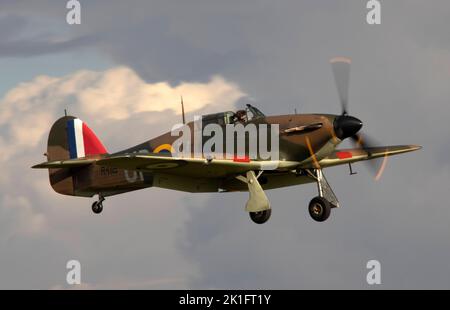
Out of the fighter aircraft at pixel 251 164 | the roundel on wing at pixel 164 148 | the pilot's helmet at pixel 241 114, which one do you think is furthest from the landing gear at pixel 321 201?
the roundel on wing at pixel 164 148

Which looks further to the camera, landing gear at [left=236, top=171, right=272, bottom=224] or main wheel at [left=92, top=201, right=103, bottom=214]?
main wheel at [left=92, top=201, right=103, bottom=214]

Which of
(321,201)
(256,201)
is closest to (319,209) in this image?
(321,201)

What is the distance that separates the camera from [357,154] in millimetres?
27141

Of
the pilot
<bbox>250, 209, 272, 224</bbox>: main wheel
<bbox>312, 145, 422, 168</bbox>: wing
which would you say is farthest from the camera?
<bbox>312, 145, 422, 168</bbox>: wing

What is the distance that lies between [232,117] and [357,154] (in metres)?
4.33

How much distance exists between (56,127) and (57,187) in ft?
7.36

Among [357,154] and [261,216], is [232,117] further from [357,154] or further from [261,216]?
[357,154]

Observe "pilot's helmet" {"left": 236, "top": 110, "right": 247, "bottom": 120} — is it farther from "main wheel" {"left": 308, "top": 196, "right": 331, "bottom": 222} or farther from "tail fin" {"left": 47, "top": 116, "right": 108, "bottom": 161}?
"tail fin" {"left": 47, "top": 116, "right": 108, "bottom": 161}

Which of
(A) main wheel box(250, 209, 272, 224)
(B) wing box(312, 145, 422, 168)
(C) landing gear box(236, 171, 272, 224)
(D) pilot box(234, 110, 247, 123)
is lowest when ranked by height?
(A) main wheel box(250, 209, 272, 224)

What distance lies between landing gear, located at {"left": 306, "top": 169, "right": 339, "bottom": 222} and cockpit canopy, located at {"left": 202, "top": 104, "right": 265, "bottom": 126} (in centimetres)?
219

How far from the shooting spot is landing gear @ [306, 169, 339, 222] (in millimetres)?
24516

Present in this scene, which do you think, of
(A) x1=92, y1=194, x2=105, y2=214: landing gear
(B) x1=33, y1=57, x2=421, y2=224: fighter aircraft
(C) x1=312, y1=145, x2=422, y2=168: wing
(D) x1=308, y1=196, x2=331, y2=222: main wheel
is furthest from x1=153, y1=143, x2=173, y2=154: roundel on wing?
(C) x1=312, y1=145, x2=422, y2=168: wing

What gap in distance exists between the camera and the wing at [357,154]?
87.2ft

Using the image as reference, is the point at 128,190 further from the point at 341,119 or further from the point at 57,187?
the point at 341,119
